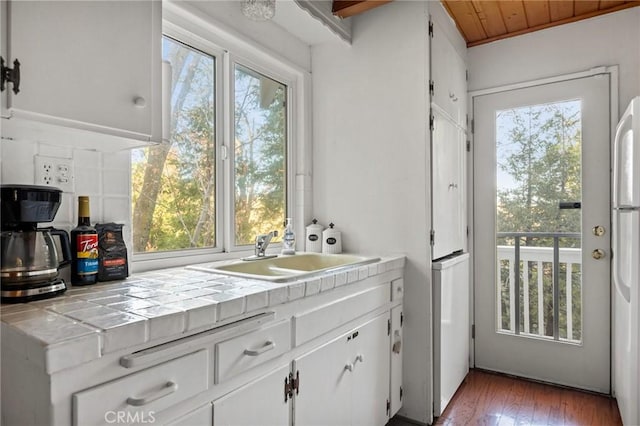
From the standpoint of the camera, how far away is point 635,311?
166cm

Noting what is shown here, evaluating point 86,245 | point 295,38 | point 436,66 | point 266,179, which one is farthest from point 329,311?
point 295,38

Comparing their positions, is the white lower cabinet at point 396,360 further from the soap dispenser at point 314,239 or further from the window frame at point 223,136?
the window frame at point 223,136

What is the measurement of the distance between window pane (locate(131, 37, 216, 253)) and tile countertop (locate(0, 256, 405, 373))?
34cm

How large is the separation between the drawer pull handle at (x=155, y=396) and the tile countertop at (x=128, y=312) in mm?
114

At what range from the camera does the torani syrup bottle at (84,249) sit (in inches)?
47.8

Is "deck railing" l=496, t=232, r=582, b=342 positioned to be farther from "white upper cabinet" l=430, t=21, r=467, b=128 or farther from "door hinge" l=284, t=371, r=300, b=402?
"door hinge" l=284, t=371, r=300, b=402

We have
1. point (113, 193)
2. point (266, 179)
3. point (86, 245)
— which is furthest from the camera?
point (266, 179)

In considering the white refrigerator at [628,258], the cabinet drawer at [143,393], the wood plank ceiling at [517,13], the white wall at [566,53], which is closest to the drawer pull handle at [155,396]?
the cabinet drawer at [143,393]

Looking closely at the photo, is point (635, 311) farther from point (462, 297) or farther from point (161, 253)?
point (161, 253)

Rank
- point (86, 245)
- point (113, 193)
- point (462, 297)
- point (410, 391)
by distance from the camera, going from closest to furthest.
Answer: point (86, 245) < point (113, 193) < point (410, 391) < point (462, 297)

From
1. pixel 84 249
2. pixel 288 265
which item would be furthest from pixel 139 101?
pixel 288 265

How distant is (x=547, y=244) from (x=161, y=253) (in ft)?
8.13

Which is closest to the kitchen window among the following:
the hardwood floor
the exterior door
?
the hardwood floor

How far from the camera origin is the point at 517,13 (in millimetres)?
2393
